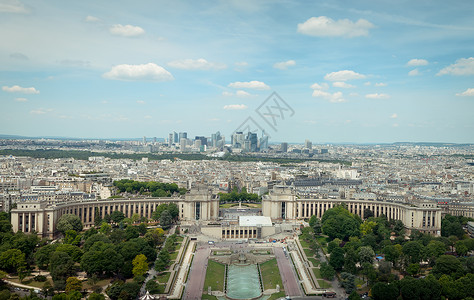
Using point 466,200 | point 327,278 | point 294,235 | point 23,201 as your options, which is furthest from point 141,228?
point 466,200

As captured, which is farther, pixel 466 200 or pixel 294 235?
pixel 466 200

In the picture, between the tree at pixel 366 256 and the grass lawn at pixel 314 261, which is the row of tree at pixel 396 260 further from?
the grass lawn at pixel 314 261

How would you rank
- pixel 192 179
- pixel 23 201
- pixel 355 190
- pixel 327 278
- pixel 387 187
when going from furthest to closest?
pixel 192 179, pixel 387 187, pixel 355 190, pixel 23 201, pixel 327 278

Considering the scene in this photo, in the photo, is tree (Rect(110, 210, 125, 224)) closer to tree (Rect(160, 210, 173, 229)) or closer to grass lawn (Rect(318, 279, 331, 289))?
tree (Rect(160, 210, 173, 229))

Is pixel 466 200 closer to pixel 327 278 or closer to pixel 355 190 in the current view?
pixel 355 190

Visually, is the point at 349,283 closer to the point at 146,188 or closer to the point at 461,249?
the point at 461,249

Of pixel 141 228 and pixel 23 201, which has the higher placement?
pixel 23 201

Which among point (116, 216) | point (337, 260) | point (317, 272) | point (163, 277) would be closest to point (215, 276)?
point (163, 277)

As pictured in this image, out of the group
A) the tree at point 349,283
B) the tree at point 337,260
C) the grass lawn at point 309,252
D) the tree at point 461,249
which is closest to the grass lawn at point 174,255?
the grass lawn at point 309,252
